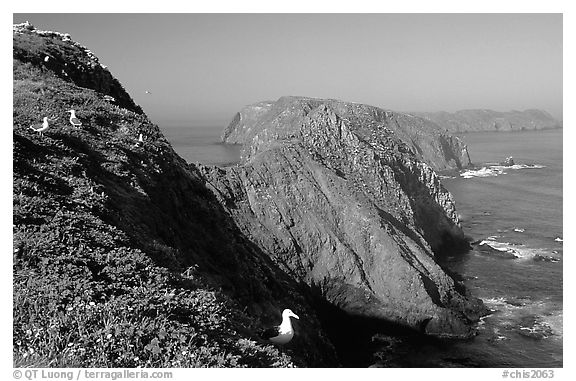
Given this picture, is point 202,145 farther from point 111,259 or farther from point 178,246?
point 111,259

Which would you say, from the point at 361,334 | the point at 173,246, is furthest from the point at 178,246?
the point at 361,334

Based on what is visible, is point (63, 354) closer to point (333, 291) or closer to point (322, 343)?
point (322, 343)

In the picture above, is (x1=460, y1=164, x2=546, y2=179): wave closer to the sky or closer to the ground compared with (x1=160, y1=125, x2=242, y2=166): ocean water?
closer to the ground

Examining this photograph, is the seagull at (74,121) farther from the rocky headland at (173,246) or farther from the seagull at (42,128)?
the seagull at (42,128)

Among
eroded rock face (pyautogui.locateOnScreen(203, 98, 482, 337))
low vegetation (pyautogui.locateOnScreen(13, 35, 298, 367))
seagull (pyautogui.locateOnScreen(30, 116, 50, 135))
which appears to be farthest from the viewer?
eroded rock face (pyautogui.locateOnScreen(203, 98, 482, 337))

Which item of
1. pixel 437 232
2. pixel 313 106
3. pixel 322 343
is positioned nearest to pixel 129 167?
pixel 322 343

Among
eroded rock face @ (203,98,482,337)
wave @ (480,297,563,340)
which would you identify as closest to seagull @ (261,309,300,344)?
eroded rock face @ (203,98,482,337)

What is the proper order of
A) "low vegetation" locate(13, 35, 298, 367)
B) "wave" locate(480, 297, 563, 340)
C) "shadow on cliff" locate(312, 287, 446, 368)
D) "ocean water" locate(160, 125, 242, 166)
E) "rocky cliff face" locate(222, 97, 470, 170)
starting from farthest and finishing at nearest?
"rocky cliff face" locate(222, 97, 470, 170) → "ocean water" locate(160, 125, 242, 166) → "wave" locate(480, 297, 563, 340) → "shadow on cliff" locate(312, 287, 446, 368) → "low vegetation" locate(13, 35, 298, 367)

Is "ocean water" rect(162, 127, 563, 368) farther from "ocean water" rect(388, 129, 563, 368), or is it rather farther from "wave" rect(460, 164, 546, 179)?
"wave" rect(460, 164, 546, 179)
